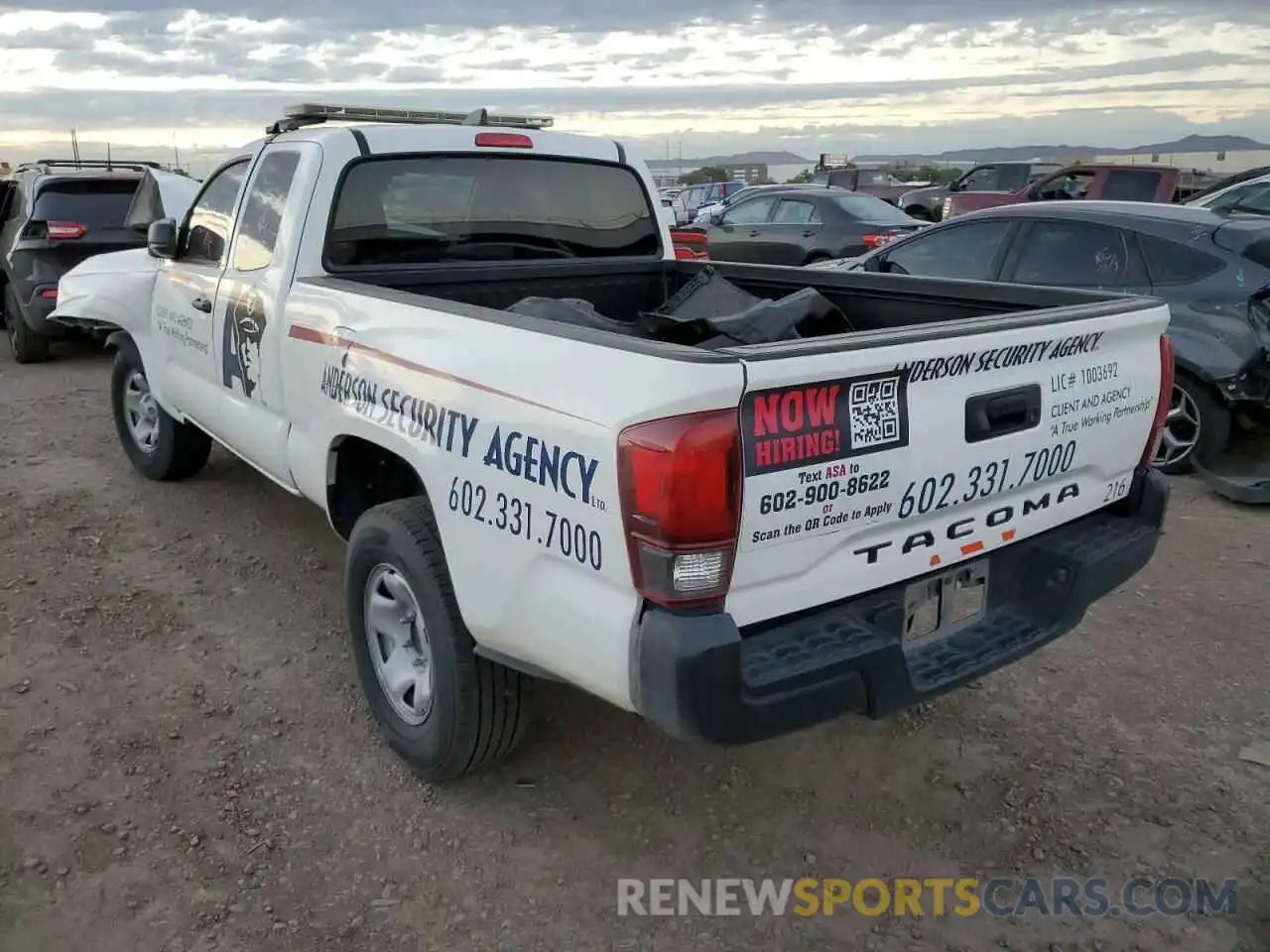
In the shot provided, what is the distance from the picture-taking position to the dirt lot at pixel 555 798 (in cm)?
279

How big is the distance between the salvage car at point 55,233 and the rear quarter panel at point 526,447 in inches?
303

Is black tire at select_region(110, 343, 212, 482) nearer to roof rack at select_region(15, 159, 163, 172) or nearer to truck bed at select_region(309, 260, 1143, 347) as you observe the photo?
truck bed at select_region(309, 260, 1143, 347)

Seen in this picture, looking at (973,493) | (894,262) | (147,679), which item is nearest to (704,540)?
(973,493)

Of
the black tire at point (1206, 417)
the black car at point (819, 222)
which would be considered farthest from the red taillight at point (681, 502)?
the black car at point (819, 222)

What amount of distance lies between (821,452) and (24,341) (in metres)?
10.1

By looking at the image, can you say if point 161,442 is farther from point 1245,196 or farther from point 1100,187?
point 1100,187

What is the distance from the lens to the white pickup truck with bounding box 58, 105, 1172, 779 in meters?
2.33

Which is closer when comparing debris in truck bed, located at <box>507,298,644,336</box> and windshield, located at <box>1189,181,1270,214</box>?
debris in truck bed, located at <box>507,298,644,336</box>

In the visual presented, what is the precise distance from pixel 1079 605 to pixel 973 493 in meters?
0.55

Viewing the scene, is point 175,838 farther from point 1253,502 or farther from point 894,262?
point 894,262

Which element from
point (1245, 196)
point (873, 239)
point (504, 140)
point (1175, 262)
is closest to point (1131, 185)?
point (1245, 196)

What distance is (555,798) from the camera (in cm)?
334

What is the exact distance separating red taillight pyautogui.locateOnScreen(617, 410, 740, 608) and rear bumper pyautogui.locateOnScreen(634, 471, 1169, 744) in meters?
0.09

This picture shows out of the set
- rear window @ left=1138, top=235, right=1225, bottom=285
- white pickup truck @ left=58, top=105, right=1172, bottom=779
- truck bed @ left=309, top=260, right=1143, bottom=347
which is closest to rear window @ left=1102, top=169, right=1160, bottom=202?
rear window @ left=1138, top=235, right=1225, bottom=285
